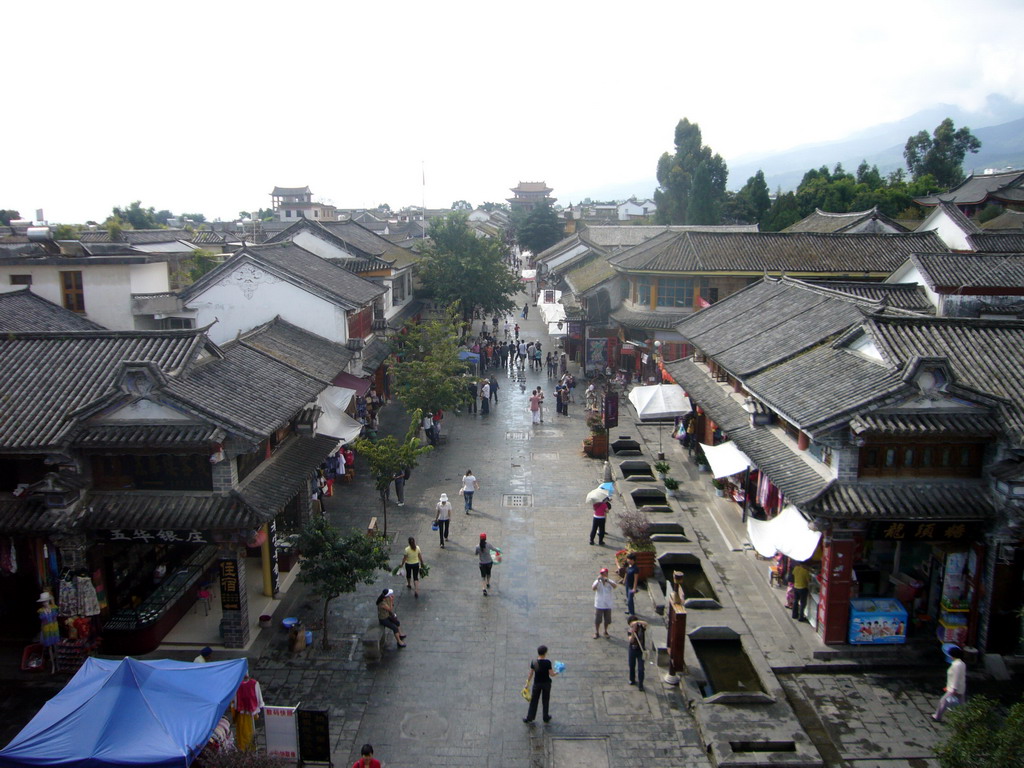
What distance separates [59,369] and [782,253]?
33.5m

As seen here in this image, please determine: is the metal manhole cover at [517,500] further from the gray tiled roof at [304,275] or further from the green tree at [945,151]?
the green tree at [945,151]

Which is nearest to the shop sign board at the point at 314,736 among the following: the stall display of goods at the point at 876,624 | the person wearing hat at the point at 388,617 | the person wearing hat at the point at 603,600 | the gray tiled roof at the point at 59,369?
the person wearing hat at the point at 388,617

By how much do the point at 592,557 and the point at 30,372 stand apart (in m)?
14.7

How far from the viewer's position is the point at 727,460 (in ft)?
75.1

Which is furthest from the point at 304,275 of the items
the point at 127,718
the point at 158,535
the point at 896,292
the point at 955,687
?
the point at 955,687

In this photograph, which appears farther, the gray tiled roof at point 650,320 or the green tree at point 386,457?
the gray tiled roof at point 650,320

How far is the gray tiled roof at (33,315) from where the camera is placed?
2506 centimetres

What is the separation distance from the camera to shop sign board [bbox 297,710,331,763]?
12.4 metres

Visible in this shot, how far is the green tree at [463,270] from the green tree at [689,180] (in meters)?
30.7

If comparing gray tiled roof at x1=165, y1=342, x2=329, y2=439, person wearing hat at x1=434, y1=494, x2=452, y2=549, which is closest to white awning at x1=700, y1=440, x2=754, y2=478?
person wearing hat at x1=434, y1=494, x2=452, y2=549

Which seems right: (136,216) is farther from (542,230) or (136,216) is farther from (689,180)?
(689,180)

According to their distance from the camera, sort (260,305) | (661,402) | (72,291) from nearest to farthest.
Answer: (661,402) < (260,305) < (72,291)

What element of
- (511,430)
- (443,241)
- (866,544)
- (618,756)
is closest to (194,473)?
(618,756)

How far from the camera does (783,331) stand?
2320 centimetres
